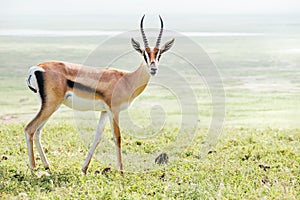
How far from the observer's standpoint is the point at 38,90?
7324mm

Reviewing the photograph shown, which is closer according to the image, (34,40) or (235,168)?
(235,168)

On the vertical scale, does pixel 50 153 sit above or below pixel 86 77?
below

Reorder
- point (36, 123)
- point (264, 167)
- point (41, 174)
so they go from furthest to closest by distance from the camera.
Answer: point (264, 167)
point (36, 123)
point (41, 174)

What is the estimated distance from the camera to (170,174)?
7.37 metres

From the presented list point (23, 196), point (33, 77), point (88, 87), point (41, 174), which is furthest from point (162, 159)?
point (23, 196)

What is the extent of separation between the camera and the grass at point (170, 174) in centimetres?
627

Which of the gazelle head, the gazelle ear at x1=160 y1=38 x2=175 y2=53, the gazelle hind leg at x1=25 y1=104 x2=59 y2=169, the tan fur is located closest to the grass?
the gazelle hind leg at x1=25 y1=104 x2=59 y2=169

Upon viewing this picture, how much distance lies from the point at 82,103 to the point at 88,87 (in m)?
0.22

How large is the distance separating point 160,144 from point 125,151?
29.8 inches

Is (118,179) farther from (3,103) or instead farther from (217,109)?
(3,103)

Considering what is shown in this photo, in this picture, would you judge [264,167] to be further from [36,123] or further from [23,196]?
[23,196]

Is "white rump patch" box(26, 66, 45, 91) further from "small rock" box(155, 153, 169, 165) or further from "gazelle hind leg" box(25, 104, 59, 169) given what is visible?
"small rock" box(155, 153, 169, 165)

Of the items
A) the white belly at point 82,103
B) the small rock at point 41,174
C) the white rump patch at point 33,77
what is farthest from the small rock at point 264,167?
the white rump patch at point 33,77

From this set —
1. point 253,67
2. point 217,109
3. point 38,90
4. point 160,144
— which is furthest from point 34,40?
point 38,90
